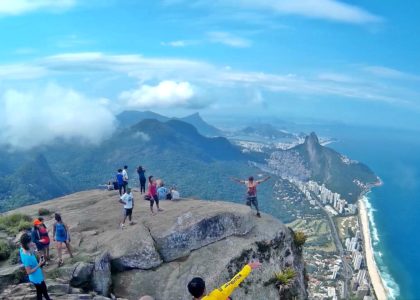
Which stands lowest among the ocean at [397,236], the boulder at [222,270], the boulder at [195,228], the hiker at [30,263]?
the ocean at [397,236]

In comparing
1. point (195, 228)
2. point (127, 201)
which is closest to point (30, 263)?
point (127, 201)

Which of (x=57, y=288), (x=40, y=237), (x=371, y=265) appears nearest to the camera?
(x=57, y=288)

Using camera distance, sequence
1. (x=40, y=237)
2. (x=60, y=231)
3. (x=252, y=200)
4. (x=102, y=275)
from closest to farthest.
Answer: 1. (x=102, y=275)
2. (x=40, y=237)
3. (x=60, y=231)
4. (x=252, y=200)

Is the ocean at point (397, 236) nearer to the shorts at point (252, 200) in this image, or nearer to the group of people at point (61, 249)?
the shorts at point (252, 200)

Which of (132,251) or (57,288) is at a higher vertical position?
(132,251)

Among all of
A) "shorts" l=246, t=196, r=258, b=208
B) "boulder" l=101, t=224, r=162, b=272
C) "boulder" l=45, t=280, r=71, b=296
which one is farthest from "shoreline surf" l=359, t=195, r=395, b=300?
"boulder" l=45, t=280, r=71, b=296

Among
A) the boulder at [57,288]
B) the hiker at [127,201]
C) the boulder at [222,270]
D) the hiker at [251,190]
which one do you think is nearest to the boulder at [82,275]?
the boulder at [57,288]

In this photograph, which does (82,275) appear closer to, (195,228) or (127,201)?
(127,201)
